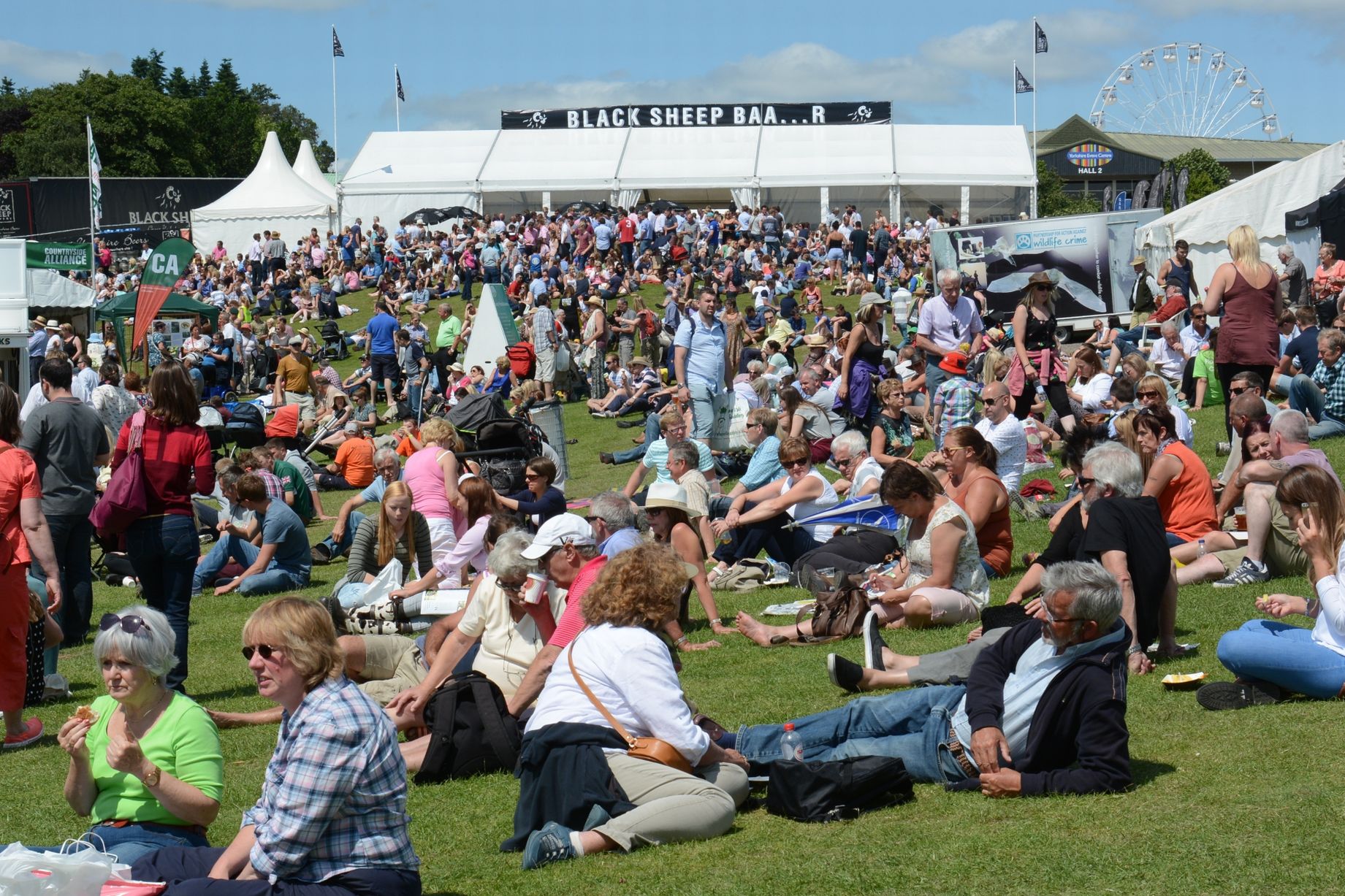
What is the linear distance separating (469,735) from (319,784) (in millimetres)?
2294

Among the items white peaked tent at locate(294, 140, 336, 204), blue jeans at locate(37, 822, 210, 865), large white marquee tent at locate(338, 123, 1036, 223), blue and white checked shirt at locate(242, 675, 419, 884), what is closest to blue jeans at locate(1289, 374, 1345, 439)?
blue and white checked shirt at locate(242, 675, 419, 884)

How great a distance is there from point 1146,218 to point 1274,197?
2172mm

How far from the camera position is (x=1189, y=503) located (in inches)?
339

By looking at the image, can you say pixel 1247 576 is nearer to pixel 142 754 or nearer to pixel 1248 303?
pixel 1248 303

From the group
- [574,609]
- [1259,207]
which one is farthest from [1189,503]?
[1259,207]

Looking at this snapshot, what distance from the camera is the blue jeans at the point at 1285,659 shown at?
18.7 feet

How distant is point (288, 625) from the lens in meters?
3.69

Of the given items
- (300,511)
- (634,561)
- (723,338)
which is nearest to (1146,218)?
(723,338)

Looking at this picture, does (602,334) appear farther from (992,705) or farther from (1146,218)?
(992,705)

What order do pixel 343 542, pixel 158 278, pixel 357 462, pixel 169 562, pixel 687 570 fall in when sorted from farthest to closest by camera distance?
pixel 158 278 < pixel 357 462 < pixel 343 542 < pixel 169 562 < pixel 687 570

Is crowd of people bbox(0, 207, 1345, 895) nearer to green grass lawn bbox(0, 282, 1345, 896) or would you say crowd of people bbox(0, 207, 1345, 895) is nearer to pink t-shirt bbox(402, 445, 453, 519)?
pink t-shirt bbox(402, 445, 453, 519)

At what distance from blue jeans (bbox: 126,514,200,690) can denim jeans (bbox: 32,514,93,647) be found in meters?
1.24

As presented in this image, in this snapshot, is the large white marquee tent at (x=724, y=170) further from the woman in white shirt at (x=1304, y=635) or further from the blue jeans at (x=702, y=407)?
the woman in white shirt at (x=1304, y=635)

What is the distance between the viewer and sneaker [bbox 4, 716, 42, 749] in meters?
6.71
